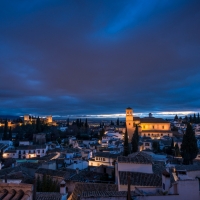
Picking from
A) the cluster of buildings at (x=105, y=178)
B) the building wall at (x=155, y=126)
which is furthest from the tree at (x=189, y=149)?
the building wall at (x=155, y=126)

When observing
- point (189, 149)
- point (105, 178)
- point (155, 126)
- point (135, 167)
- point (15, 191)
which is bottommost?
point (105, 178)

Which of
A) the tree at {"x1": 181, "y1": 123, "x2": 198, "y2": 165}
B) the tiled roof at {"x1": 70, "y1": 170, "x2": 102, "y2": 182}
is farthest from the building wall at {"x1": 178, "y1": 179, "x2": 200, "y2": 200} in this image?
the tree at {"x1": 181, "y1": 123, "x2": 198, "y2": 165}

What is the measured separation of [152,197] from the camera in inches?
293

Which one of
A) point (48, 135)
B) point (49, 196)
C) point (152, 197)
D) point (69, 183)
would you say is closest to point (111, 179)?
point (69, 183)

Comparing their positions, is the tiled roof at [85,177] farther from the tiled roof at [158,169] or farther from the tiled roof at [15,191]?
the tiled roof at [15,191]

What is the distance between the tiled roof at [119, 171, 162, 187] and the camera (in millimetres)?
10052

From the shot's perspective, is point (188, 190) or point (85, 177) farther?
point (85, 177)

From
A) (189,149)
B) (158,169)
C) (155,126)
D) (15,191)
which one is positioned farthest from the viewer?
(155,126)

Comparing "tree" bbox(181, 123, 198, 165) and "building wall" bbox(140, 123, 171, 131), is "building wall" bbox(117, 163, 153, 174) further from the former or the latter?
"building wall" bbox(140, 123, 171, 131)

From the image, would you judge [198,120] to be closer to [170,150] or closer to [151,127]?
[151,127]

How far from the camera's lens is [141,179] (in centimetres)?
1058

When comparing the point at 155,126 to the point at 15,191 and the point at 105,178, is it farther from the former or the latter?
the point at 15,191

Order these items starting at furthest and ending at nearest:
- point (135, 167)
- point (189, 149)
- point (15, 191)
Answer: point (189, 149) → point (135, 167) → point (15, 191)

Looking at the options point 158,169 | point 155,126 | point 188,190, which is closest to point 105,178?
point 158,169
